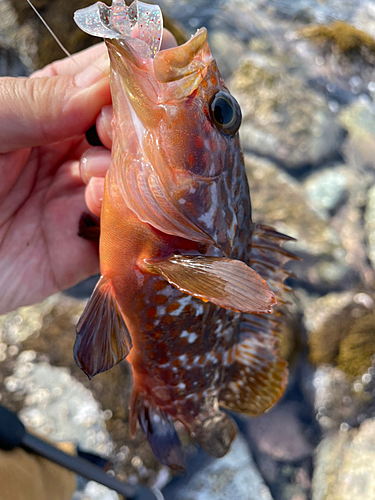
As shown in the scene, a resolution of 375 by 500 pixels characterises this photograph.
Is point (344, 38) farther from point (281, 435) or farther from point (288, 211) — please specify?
point (281, 435)

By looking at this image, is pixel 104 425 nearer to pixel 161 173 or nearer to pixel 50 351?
pixel 50 351

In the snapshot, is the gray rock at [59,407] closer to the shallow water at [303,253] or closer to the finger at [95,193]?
the shallow water at [303,253]

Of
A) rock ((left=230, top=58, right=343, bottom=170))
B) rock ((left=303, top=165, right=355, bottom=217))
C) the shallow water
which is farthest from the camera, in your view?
rock ((left=230, top=58, right=343, bottom=170))

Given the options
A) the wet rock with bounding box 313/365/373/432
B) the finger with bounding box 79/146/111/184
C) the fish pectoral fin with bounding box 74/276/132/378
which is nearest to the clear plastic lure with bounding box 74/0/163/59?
the finger with bounding box 79/146/111/184

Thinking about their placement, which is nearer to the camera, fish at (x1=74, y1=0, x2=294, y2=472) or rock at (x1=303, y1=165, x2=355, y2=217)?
fish at (x1=74, y1=0, x2=294, y2=472)

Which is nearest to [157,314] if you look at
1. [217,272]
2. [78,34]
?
[217,272]

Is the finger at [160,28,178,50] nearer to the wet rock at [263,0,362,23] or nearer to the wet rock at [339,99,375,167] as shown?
the wet rock at [339,99,375,167]
